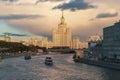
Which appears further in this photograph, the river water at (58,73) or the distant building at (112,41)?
the distant building at (112,41)

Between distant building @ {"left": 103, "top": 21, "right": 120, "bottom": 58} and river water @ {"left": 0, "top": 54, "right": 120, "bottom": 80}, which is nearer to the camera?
river water @ {"left": 0, "top": 54, "right": 120, "bottom": 80}

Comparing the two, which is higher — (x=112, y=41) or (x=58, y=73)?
(x=112, y=41)

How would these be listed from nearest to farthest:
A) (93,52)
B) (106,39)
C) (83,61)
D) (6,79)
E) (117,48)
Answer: (6,79) < (117,48) < (106,39) < (83,61) < (93,52)

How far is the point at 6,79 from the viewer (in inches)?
2886

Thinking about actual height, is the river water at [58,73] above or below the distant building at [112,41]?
below

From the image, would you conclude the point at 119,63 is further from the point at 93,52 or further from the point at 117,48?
the point at 93,52

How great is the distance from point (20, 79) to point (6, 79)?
2.61m

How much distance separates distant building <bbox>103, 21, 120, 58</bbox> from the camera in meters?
117

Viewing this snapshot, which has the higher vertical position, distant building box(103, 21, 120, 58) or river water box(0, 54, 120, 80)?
distant building box(103, 21, 120, 58)

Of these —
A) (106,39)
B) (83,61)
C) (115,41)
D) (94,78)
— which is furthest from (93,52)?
(94,78)

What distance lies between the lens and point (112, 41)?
12256cm

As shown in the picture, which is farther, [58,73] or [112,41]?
[112,41]

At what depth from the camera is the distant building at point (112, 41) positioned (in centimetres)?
11706

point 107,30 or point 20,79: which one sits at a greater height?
point 107,30
